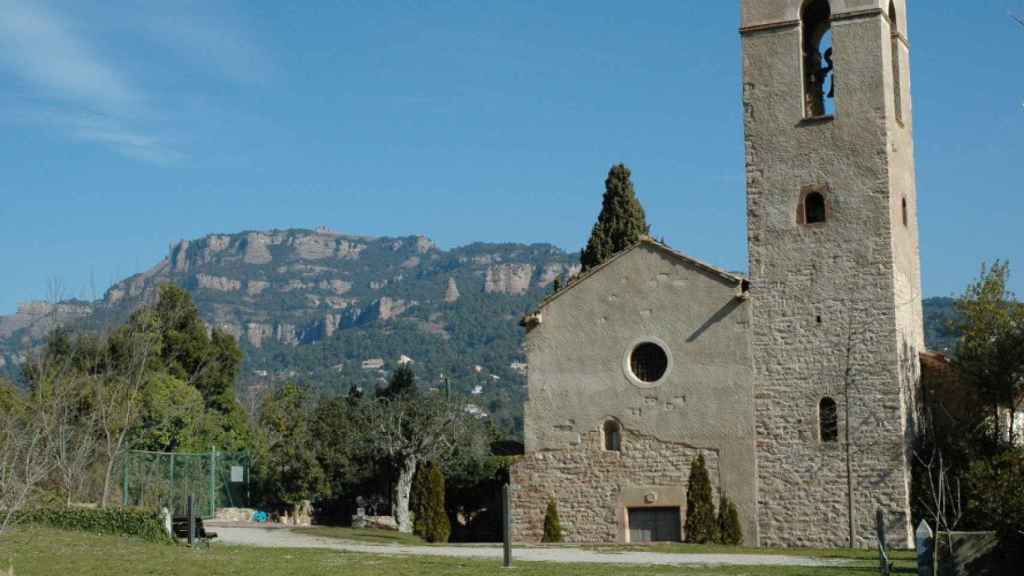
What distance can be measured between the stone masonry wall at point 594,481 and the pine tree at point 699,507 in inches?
7.6

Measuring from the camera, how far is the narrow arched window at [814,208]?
31.9m

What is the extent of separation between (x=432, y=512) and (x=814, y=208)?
41.6 ft

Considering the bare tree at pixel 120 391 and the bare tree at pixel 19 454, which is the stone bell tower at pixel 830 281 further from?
the bare tree at pixel 120 391

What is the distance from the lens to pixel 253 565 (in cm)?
2223

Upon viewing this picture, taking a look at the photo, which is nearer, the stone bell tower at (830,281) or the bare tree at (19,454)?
the bare tree at (19,454)

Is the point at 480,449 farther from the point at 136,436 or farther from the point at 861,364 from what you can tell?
the point at 861,364

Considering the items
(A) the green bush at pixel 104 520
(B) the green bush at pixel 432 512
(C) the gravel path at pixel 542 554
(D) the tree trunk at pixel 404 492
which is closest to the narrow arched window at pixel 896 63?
(C) the gravel path at pixel 542 554

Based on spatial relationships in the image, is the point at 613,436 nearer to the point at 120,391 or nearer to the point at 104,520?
the point at 104,520

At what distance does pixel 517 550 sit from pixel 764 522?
21.7 feet

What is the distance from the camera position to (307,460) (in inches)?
1849

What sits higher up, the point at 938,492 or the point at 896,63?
the point at 896,63

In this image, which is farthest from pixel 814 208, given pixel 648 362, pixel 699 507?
pixel 699 507

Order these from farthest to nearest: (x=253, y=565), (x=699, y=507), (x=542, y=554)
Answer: (x=699, y=507)
(x=542, y=554)
(x=253, y=565)

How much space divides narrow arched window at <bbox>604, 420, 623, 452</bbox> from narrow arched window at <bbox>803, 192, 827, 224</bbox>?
22.5ft
